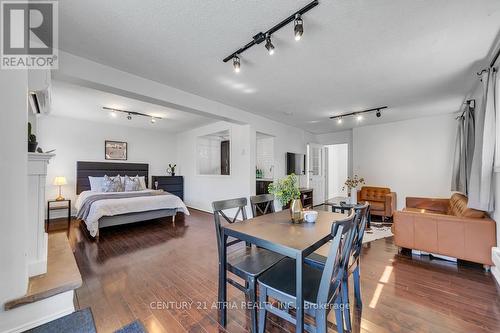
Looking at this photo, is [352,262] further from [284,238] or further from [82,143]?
[82,143]

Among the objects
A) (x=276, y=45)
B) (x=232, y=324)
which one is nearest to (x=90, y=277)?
(x=232, y=324)

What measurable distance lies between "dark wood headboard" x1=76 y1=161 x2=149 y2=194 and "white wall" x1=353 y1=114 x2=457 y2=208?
6.58m

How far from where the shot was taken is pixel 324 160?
7438 millimetres

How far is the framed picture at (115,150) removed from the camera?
5.81 m

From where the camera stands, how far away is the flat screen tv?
231 inches

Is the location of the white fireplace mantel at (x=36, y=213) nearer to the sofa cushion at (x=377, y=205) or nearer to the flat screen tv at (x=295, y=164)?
the flat screen tv at (x=295, y=164)

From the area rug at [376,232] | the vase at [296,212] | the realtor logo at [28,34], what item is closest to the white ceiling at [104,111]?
the realtor logo at [28,34]

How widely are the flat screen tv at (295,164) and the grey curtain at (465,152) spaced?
11.1 ft

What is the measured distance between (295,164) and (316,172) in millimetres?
1321

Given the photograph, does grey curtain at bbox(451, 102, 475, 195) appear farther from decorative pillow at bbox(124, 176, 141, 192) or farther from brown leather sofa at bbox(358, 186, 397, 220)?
decorative pillow at bbox(124, 176, 141, 192)

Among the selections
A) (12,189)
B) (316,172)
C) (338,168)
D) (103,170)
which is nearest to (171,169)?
(103,170)

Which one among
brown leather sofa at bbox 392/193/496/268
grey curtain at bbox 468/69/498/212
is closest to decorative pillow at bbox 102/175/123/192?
brown leather sofa at bbox 392/193/496/268

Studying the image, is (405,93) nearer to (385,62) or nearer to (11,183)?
(385,62)

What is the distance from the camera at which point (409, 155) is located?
16.6 feet
